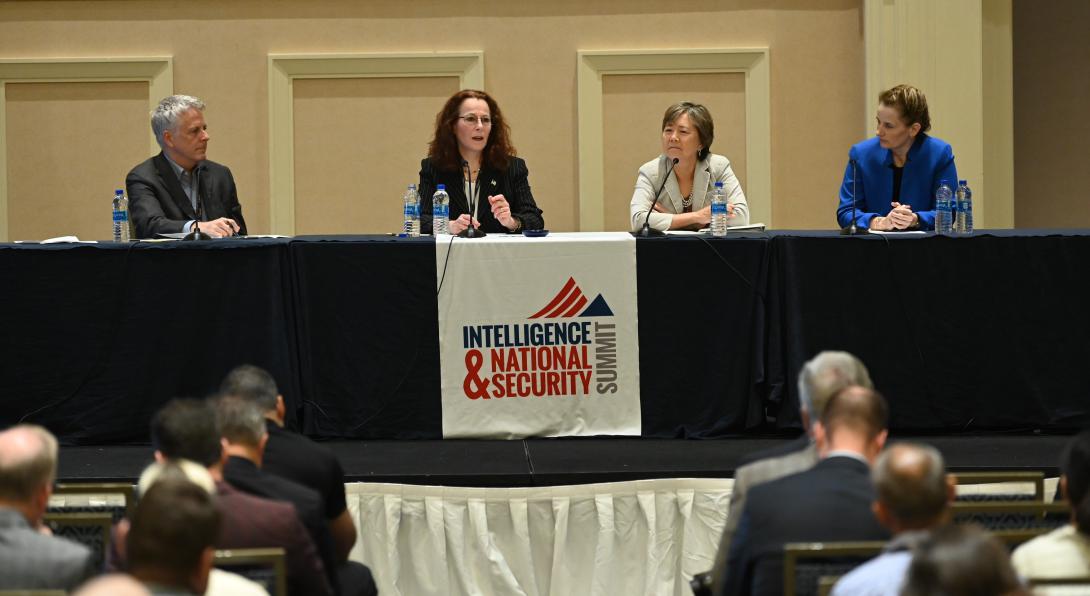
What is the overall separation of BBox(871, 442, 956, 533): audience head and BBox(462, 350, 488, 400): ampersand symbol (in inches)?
112

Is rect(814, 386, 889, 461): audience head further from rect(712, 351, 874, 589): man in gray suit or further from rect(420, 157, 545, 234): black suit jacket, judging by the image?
rect(420, 157, 545, 234): black suit jacket

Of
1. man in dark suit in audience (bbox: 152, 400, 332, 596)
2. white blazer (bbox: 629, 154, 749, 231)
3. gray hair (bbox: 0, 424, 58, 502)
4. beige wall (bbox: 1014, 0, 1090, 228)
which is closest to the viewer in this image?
gray hair (bbox: 0, 424, 58, 502)

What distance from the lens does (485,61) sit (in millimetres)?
7633

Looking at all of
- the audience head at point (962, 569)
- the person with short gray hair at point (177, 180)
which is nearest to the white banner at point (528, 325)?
the person with short gray hair at point (177, 180)

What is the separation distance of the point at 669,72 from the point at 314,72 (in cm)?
200

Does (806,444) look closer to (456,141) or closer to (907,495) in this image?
(907,495)

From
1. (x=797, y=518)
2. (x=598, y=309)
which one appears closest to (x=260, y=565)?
(x=797, y=518)

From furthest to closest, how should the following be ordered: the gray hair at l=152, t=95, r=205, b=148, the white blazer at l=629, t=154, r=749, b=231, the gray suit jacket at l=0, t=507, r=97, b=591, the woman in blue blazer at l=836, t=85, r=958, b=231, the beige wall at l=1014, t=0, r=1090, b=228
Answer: the beige wall at l=1014, t=0, r=1090, b=228
the white blazer at l=629, t=154, r=749, b=231
the gray hair at l=152, t=95, r=205, b=148
the woman in blue blazer at l=836, t=85, r=958, b=231
the gray suit jacket at l=0, t=507, r=97, b=591

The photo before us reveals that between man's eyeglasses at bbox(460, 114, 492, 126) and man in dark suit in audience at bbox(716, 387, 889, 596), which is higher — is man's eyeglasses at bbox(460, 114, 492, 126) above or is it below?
above

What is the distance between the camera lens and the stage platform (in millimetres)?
4602

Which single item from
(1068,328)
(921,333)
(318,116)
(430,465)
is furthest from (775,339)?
(318,116)

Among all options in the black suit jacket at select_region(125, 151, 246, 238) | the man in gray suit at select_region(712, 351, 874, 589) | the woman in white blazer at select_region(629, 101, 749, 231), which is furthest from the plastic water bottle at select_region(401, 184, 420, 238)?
the man in gray suit at select_region(712, 351, 874, 589)

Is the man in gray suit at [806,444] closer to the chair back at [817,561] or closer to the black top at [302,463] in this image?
the chair back at [817,561]

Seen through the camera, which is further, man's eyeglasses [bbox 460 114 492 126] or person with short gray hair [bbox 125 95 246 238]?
man's eyeglasses [bbox 460 114 492 126]
